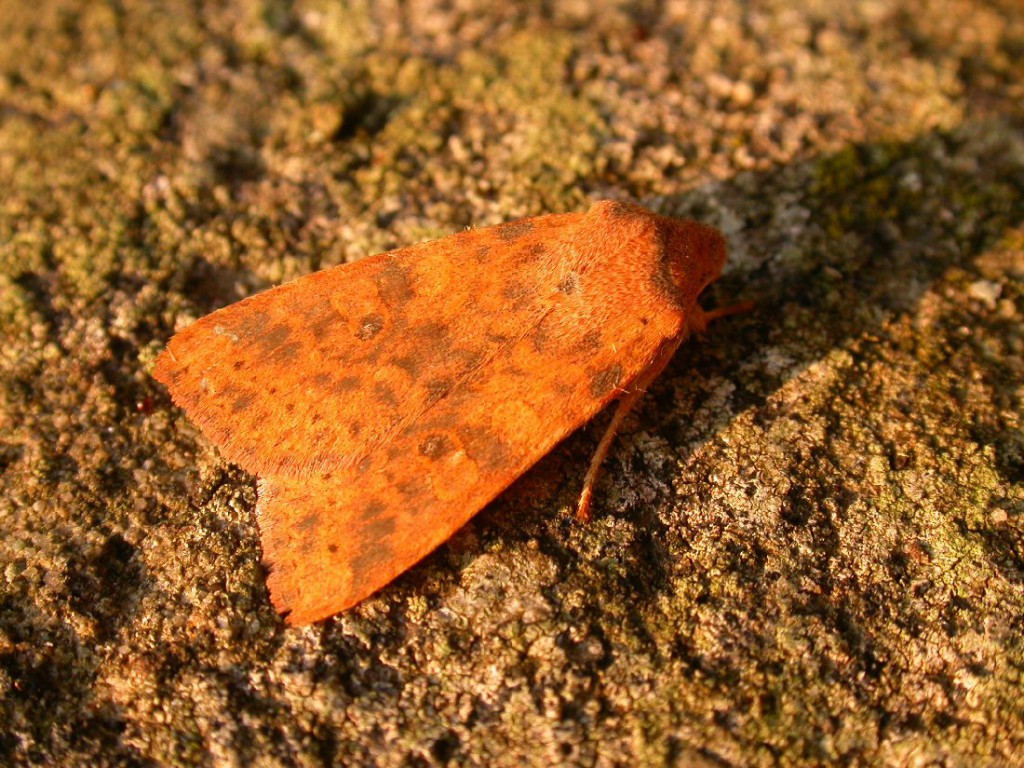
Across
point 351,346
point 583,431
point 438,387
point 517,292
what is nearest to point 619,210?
point 517,292

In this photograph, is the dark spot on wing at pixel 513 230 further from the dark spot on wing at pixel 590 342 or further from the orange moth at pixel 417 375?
the dark spot on wing at pixel 590 342

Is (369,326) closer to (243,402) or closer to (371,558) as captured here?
(243,402)

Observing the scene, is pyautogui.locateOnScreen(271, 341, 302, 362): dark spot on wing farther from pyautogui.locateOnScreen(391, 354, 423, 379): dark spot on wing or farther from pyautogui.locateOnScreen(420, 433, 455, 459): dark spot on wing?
pyautogui.locateOnScreen(420, 433, 455, 459): dark spot on wing

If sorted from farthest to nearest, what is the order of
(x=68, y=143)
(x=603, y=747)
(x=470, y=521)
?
(x=68, y=143), (x=470, y=521), (x=603, y=747)

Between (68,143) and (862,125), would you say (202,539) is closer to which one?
(68,143)

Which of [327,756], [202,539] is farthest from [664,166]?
[327,756]
